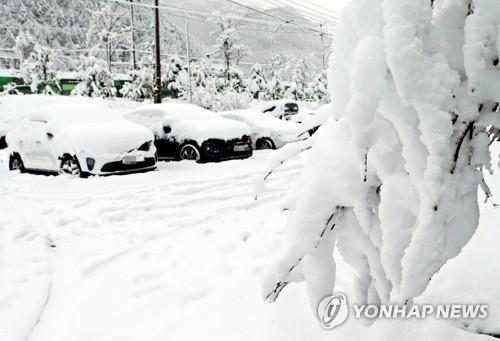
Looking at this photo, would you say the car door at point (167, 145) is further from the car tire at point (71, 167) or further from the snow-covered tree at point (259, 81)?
the snow-covered tree at point (259, 81)

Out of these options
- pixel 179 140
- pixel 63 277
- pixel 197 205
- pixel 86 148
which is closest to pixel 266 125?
pixel 179 140

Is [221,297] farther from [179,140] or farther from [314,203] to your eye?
[179,140]

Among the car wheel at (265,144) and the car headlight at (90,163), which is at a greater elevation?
the car wheel at (265,144)

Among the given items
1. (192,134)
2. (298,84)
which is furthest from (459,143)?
(298,84)

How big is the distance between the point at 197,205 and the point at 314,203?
4851 mm

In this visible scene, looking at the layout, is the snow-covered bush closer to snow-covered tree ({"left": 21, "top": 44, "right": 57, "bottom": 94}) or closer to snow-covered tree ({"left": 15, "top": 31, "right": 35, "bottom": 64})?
snow-covered tree ({"left": 21, "top": 44, "right": 57, "bottom": 94})

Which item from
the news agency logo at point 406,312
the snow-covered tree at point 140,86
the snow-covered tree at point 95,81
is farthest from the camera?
the snow-covered tree at point 140,86

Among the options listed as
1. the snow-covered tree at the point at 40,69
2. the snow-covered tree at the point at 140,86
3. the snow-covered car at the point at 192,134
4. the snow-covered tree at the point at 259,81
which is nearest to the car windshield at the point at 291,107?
the snow-covered tree at the point at 140,86

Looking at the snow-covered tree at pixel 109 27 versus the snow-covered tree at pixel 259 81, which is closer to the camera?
the snow-covered tree at pixel 109 27

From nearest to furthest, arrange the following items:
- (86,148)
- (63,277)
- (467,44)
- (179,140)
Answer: (467,44)
(63,277)
(86,148)
(179,140)

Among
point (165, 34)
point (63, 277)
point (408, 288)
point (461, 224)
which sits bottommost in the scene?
point (63, 277)

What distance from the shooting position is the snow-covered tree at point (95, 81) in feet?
112

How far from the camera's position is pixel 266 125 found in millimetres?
13031

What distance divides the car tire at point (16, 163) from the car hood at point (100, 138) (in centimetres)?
187
